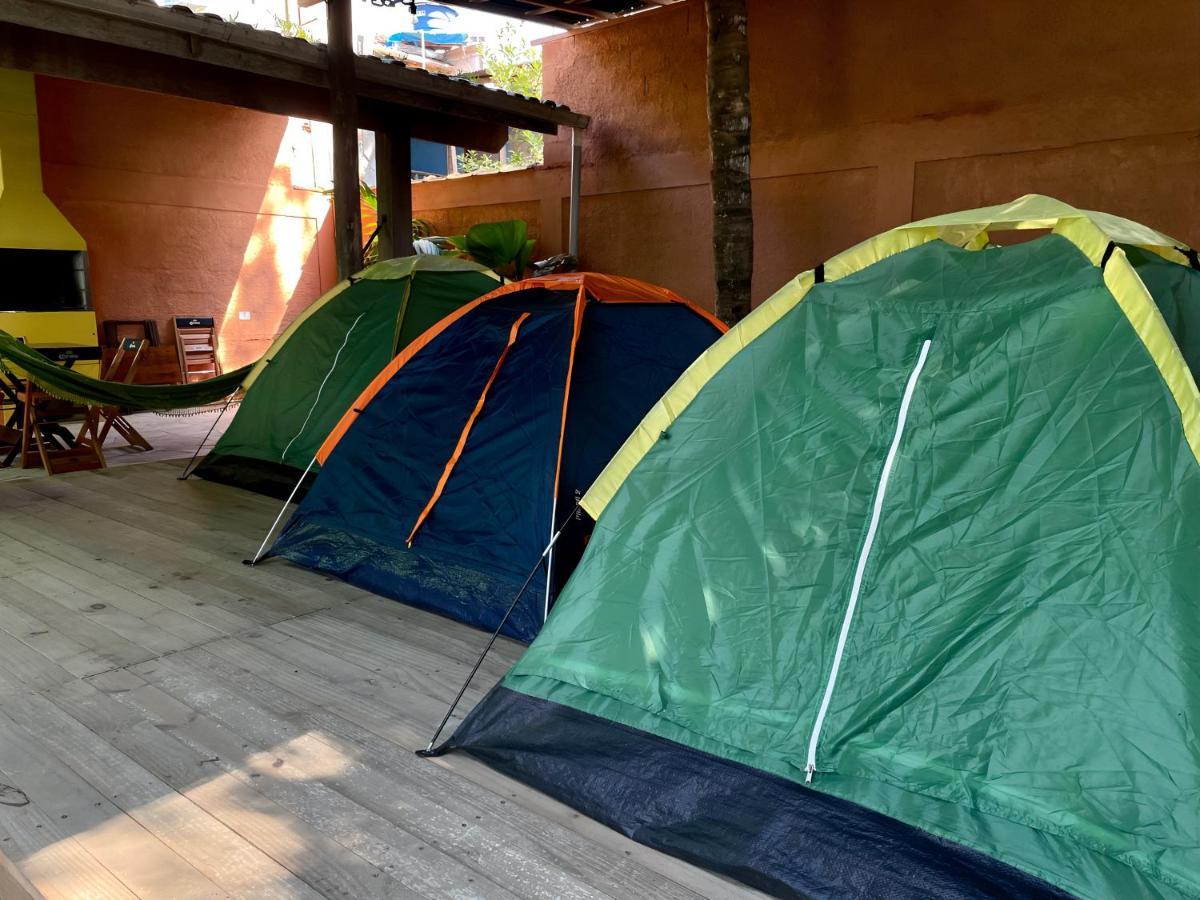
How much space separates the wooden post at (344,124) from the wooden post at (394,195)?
105 cm

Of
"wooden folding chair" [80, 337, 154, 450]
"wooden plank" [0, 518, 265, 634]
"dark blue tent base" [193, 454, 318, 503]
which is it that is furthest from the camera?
"wooden folding chair" [80, 337, 154, 450]

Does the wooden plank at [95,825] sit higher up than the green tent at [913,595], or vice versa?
the green tent at [913,595]

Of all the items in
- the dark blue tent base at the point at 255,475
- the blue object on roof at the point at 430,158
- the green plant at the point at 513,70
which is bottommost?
the dark blue tent base at the point at 255,475

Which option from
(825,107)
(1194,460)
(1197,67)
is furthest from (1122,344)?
(825,107)

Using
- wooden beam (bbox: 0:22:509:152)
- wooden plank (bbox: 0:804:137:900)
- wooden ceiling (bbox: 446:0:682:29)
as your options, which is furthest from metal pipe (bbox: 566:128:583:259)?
wooden plank (bbox: 0:804:137:900)

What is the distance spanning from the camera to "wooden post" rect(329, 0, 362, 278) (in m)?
6.00

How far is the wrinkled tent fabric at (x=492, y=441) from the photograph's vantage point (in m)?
3.13

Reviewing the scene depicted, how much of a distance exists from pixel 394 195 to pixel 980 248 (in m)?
5.87

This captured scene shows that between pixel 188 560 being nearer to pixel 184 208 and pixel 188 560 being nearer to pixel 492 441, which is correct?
pixel 492 441

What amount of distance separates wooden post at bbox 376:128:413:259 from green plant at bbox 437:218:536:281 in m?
1.15

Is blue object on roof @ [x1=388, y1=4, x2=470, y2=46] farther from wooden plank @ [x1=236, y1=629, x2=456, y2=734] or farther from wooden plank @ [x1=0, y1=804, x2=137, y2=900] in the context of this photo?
wooden plank @ [x1=0, y1=804, x2=137, y2=900]

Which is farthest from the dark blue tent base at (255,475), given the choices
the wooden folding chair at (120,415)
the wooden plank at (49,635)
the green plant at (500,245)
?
the green plant at (500,245)

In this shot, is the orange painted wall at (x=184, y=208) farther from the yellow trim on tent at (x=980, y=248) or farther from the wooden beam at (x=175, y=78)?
the yellow trim on tent at (x=980, y=248)

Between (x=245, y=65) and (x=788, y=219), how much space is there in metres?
4.02
